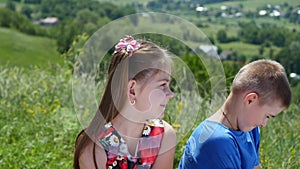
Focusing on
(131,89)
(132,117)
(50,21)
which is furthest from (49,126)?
(50,21)

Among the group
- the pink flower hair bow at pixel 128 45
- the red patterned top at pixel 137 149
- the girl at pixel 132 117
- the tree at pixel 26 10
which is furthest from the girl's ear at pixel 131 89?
the tree at pixel 26 10

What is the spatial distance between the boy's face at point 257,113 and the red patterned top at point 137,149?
43 centimetres

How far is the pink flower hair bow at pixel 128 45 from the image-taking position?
2092 millimetres

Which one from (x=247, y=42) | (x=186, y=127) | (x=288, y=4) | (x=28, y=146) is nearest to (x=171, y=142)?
(x=186, y=127)

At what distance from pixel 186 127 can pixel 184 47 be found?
0.38m

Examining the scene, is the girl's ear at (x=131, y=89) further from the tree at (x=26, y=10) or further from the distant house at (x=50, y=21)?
the tree at (x=26, y=10)

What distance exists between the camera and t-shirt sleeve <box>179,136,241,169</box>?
7.11ft

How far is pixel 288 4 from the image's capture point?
59.9m

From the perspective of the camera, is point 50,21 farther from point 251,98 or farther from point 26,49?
point 251,98

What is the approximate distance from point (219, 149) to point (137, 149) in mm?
415

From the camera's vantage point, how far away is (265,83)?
2.13m

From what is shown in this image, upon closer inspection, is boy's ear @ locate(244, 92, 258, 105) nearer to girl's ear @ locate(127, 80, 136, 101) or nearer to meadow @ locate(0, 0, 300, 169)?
meadow @ locate(0, 0, 300, 169)

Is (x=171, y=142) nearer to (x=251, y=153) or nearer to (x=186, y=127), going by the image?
(x=186, y=127)

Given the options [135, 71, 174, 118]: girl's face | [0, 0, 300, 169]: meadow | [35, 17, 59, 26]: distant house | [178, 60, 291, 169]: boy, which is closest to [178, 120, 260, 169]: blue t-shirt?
[178, 60, 291, 169]: boy
